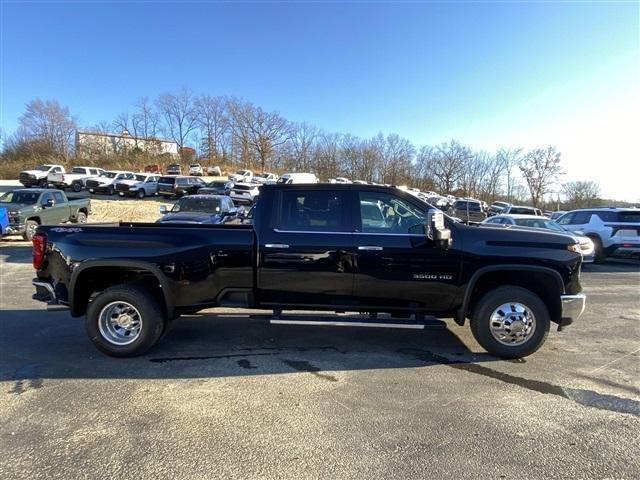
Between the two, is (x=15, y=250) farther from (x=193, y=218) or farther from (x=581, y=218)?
A: (x=581, y=218)

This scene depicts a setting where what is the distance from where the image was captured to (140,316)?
466 cm

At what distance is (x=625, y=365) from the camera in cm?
471

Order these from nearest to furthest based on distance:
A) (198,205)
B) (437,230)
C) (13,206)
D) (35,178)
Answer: (437,230)
(198,205)
(13,206)
(35,178)

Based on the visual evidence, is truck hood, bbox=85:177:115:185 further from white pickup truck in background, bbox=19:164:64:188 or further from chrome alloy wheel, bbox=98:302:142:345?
chrome alloy wheel, bbox=98:302:142:345

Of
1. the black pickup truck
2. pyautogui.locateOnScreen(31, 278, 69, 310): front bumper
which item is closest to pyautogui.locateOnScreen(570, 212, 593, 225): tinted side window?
the black pickup truck

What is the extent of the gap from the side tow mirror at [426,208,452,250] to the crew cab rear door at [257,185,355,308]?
34.3 inches

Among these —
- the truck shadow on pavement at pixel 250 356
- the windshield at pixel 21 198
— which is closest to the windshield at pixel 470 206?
the windshield at pixel 21 198

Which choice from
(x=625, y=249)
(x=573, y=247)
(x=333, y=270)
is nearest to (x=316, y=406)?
(x=333, y=270)

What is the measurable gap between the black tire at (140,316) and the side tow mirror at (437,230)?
316cm

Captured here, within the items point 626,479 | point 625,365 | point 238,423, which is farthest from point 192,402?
point 625,365

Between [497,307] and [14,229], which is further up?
[14,229]

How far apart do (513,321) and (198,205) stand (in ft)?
36.9

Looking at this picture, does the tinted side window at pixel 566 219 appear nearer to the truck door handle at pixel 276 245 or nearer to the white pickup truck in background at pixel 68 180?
the truck door handle at pixel 276 245

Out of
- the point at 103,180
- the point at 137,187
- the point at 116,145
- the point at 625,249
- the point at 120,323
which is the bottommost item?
the point at 120,323
